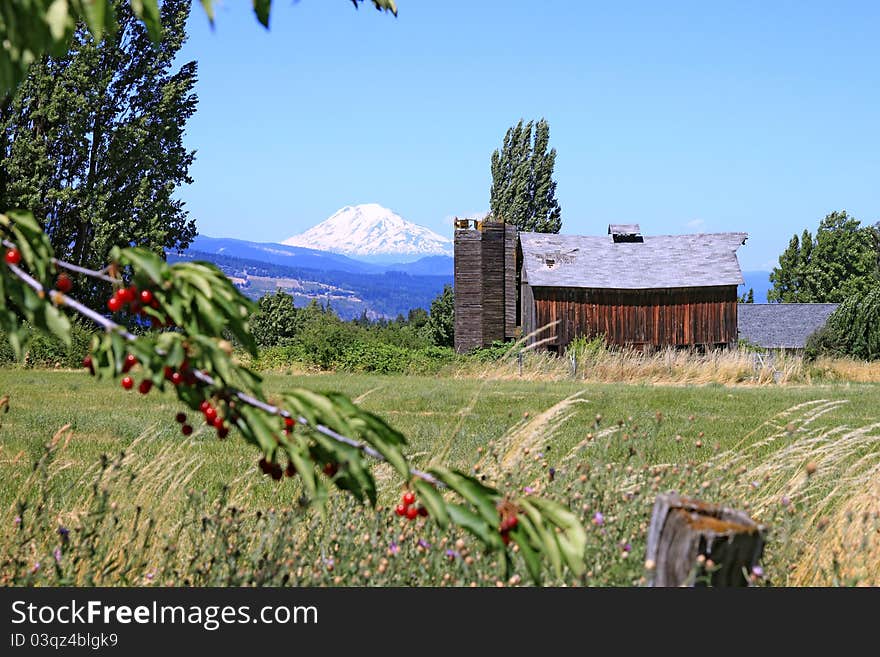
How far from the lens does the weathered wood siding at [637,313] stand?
30.8 metres

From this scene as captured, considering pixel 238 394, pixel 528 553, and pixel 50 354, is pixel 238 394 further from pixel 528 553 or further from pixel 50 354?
pixel 50 354

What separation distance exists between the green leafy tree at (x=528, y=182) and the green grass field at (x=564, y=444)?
26076mm

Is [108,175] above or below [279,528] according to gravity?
above

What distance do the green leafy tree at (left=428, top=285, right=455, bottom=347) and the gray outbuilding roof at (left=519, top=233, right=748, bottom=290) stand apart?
628 centimetres

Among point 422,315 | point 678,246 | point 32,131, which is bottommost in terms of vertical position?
point 422,315

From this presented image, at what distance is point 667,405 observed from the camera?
1468 cm

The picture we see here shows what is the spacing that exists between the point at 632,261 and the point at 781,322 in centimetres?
2163

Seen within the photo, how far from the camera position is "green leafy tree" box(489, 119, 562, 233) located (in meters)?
45.5

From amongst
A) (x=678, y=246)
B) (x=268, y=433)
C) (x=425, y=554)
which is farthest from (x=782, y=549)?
(x=678, y=246)

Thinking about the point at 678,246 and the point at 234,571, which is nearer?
the point at 234,571

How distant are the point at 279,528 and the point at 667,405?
10933 millimetres

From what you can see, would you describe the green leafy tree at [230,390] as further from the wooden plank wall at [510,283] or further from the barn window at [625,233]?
the barn window at [625,233]

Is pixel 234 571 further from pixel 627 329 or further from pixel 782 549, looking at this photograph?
pixel 627 329

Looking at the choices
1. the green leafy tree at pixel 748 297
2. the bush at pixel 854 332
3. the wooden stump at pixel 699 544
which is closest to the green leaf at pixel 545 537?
the wooden stump at pixel 699 544
